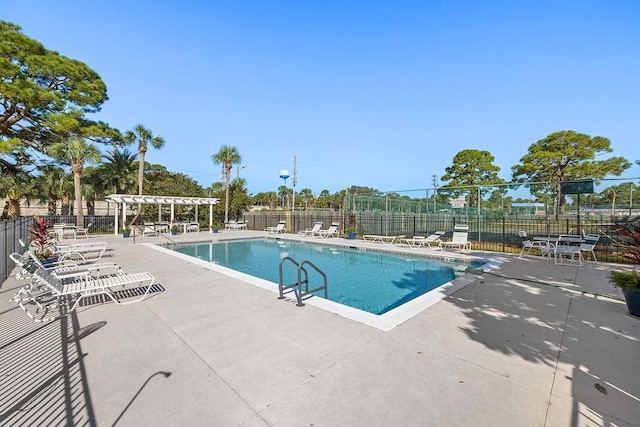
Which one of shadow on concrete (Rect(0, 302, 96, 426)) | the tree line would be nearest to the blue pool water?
shadow on concrete (Rect(0, 302, 96, 426))

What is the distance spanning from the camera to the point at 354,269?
925 centimetres

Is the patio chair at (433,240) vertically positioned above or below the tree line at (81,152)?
below

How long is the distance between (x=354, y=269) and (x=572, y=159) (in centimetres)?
2903

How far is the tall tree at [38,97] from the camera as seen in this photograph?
1625 cm

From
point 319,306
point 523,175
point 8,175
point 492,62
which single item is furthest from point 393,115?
point 8,175

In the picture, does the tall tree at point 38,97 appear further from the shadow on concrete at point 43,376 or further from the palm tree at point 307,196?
the palm tree at point 307,196

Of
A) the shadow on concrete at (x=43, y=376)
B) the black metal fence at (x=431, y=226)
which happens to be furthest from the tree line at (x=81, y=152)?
the shadow on concrete at (x=43, y=376)

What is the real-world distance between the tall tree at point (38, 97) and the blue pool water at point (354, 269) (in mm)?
13938

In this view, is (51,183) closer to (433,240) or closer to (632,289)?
(433,240)

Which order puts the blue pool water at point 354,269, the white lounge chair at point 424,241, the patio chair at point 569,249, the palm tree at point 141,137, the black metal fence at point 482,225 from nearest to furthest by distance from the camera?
the blue pool water at point 354,269 < the patio chair at point 569,249 < the black metal fence at point 482,225 < the white lounge chair at point 424,241 < the palm tree at point 141,137

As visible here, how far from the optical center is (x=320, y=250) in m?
13.1

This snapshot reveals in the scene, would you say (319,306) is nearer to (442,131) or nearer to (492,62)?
(492,62)

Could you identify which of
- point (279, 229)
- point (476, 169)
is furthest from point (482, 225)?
point (476, 169)

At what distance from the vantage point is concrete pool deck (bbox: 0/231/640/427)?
6.99 ft
